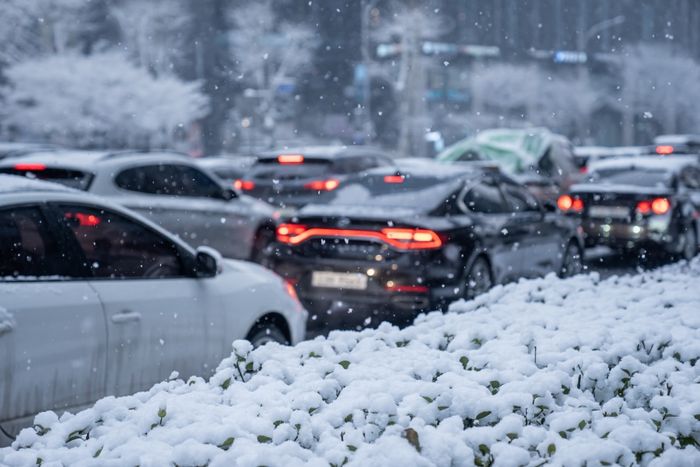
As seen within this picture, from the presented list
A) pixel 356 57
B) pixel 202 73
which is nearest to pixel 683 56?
pixel 356 57

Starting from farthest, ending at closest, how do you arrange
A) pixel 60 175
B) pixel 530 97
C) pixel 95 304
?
1. pixel 530 97
2. pixel 60 175
3. pixel 95 304

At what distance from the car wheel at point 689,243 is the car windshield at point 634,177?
31.3 inches

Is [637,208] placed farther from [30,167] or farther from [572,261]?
[30,167]

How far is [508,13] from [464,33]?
486cm

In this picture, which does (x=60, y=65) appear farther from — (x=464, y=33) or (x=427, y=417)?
(x=427, y=417)

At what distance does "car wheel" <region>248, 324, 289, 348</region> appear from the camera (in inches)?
229

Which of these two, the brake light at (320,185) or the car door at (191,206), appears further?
the brake light at (320,185)

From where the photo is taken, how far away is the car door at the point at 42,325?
4129 millimetres

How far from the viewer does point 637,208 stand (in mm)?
12633

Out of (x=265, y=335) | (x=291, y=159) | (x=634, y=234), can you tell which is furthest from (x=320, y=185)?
(x=265, y=335)

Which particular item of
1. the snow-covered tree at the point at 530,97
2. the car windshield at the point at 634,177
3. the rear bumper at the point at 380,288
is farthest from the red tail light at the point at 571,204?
the snow-covered tree at the point at 530,97

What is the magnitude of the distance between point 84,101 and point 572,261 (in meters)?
37.5

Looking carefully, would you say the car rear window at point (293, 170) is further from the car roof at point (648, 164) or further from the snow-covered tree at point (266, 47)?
the snow-covered tree at point (266, 47)

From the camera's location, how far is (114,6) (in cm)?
4903
